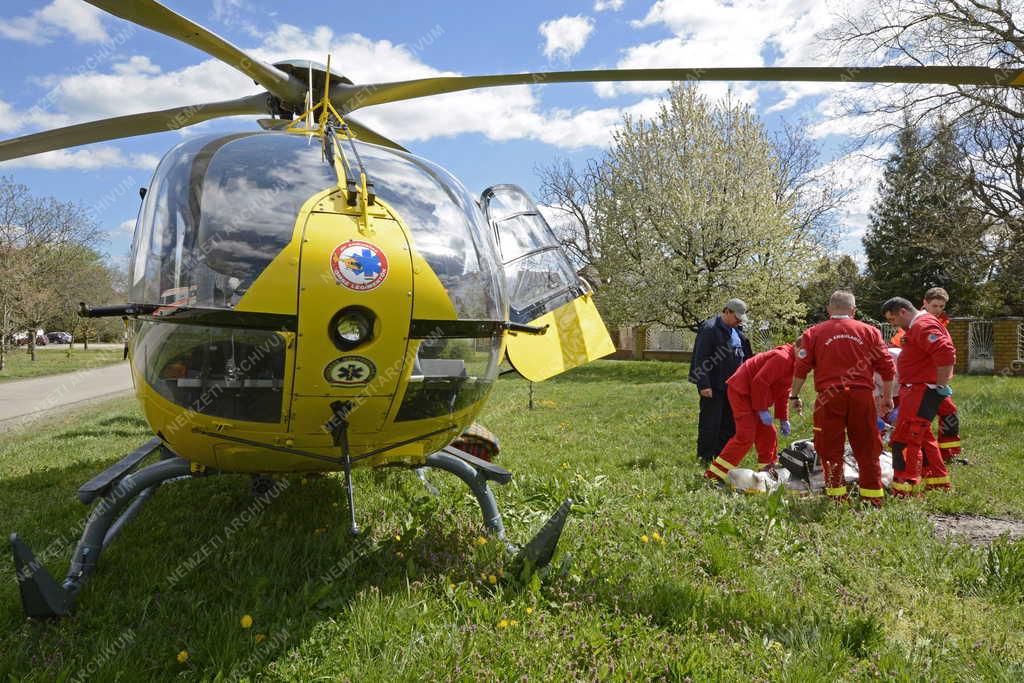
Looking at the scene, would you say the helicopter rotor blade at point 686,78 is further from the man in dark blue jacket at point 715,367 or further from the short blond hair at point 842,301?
the man in dark blue jacket at point 715,367

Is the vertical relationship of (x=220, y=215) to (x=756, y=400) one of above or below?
above

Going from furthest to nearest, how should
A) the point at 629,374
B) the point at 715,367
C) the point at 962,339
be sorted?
1. the point at 629,374
2. the point at 962,339
3. the point at 715,367

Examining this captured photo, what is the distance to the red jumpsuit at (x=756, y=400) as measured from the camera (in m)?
6.12

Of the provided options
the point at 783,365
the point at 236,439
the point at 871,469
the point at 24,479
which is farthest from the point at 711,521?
the point at 24,479

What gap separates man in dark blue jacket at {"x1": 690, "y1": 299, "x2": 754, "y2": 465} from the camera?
7.08 meters

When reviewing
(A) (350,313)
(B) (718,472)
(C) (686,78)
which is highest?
(C) (686,78)

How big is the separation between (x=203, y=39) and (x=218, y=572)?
2.89m

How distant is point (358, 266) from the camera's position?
251 centimetres

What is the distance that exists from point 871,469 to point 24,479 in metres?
7.69

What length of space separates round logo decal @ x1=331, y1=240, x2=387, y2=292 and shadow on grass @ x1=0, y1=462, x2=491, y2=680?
1577 millimetres

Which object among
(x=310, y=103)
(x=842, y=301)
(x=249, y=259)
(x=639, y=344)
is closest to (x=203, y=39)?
(x=310, y=103)

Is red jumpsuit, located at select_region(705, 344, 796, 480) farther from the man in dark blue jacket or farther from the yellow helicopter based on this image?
the yellow helicopter

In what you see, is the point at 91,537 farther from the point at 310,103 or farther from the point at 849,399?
the point at 849,399

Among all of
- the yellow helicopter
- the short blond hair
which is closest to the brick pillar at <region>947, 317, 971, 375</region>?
the short blond hair
